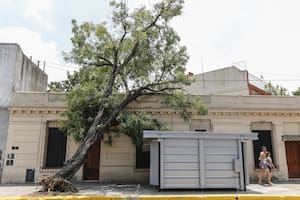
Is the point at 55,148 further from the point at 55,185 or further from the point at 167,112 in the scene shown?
the point at 167,112

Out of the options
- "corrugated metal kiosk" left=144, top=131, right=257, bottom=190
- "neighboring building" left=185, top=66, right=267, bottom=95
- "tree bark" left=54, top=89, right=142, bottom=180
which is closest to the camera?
"corrugated metal kiosk" left=144, top=131, right=257, bottom=190

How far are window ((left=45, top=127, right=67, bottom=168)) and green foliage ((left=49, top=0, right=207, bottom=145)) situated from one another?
1563mm

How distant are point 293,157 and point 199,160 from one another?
27.7ft

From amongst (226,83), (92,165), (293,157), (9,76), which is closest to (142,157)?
(92,165)

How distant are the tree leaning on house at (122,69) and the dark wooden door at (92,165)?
1.71 m

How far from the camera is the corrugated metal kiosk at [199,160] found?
971 cm

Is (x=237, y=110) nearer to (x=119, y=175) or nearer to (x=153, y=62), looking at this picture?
(x=153, y=62)

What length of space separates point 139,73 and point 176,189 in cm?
676

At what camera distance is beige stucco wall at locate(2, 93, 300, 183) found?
1320 cm

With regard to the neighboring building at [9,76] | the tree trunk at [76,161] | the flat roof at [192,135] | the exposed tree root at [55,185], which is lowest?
the exposed tree root at [55,185]

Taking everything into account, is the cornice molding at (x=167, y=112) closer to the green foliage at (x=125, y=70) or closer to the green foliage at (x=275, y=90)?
the green foliage at (x=125, y=70)

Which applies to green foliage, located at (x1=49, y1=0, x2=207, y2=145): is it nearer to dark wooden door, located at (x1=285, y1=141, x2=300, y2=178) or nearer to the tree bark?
the tree bark

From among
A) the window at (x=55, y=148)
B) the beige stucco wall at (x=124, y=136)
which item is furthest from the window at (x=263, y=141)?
the window at (x=55, y=148)

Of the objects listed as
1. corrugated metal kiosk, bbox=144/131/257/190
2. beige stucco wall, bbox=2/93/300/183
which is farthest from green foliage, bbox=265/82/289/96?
corrugated metal kiosk, bbox=144/131/257/190
